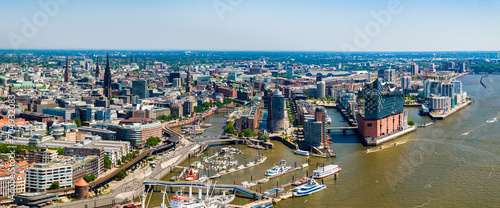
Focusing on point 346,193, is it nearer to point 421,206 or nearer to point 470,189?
point 421,206

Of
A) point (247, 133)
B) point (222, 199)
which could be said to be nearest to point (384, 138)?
point (247, 133)

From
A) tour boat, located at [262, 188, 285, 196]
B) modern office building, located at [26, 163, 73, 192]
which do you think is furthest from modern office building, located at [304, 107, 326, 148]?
modern office building, located at [26, 163, 73, 192]

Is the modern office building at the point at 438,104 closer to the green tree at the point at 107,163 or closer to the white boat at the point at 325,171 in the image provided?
the white boat at the point at 325,171

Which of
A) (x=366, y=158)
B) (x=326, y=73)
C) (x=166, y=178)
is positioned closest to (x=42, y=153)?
(x=166, y=178)

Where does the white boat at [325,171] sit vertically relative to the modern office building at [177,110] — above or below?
below

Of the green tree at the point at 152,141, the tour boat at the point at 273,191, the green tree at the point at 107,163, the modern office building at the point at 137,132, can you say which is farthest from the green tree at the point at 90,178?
the modern office building at the point at 137,132

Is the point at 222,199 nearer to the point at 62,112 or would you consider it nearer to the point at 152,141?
the point at 152,141
